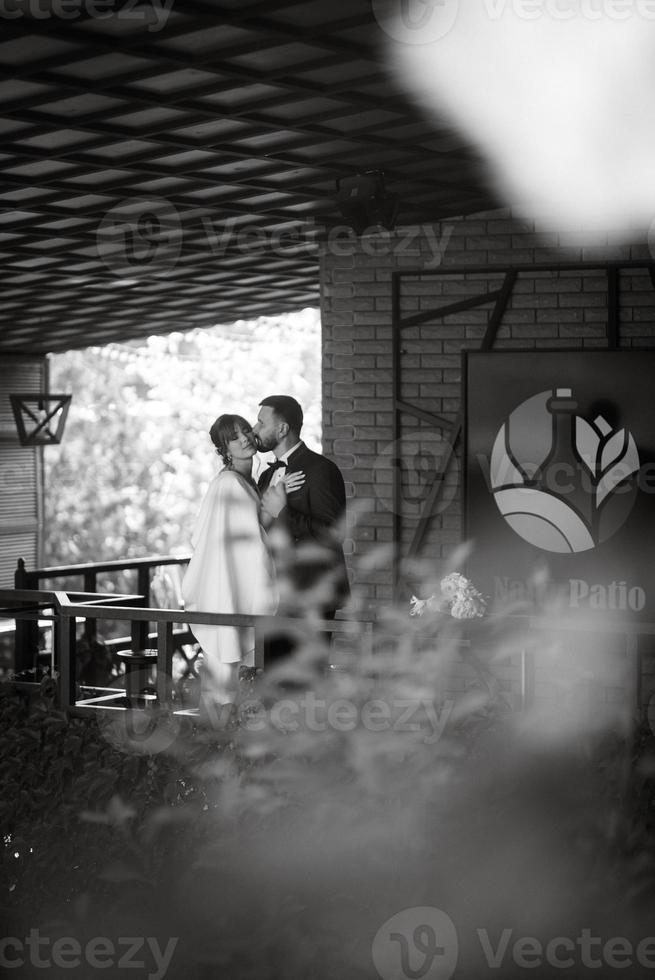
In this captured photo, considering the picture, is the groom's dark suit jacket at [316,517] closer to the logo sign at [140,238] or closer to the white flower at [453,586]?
the white flower at [453,586]

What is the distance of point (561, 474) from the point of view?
304 inches

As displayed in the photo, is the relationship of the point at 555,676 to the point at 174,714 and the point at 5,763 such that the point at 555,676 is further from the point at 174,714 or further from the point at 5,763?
the point at 5,763

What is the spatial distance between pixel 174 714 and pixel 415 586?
3836 mm

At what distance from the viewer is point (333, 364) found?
8.30 m

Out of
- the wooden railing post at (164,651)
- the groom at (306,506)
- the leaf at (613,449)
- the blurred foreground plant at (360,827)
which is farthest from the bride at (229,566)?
the leaf at (613,449)

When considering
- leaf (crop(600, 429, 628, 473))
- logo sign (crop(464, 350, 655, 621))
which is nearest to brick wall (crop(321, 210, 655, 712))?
logo sign (crop(464, 350, 655, 621))

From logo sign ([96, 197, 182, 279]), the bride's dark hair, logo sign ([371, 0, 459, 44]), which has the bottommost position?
the bride's dark hair

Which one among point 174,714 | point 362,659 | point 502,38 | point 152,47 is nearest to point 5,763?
point 174,714

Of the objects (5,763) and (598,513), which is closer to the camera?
(5,763)

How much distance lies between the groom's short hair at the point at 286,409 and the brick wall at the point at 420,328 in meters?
2.13

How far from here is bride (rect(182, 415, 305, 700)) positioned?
5.61 m

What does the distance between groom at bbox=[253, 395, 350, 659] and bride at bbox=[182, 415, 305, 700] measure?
0.57 feet

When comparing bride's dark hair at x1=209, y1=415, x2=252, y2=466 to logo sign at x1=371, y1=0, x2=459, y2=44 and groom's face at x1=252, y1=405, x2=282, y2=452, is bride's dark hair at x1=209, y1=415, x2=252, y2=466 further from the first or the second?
logo sign at x1=371, y1=0, x2=459, y2=44

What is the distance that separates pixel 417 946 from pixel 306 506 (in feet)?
9.28
